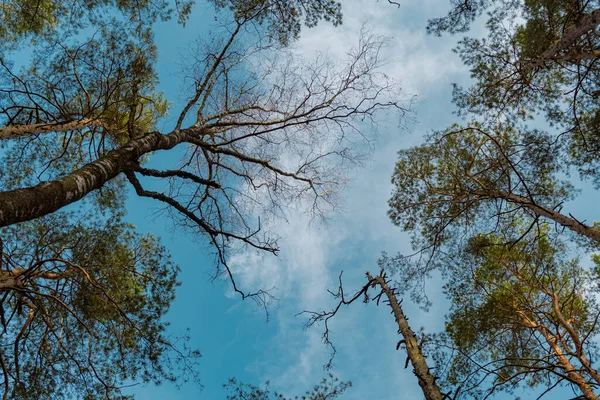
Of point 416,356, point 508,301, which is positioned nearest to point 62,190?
point 416,356

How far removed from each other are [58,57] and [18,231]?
3558mm

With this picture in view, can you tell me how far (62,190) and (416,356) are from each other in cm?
407

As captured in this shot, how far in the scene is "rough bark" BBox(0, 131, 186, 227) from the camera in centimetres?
288

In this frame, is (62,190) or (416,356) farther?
(416,356)

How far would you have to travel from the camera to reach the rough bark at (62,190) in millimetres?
2879

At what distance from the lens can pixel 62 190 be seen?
3.41 metres

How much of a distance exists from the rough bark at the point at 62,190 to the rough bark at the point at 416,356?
397 cm

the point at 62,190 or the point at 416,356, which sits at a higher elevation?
the point at 62,190

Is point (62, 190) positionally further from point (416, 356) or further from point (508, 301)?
point (508, 301)

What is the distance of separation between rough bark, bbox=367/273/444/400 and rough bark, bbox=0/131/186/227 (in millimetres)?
3971

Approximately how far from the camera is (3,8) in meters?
8.05

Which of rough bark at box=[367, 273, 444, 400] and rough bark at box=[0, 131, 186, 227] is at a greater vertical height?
rough bark at box=[0, 131, 186, 227]

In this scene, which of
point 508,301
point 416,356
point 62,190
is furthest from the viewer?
point 508,301

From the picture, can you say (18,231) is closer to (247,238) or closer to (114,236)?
(114,236)
